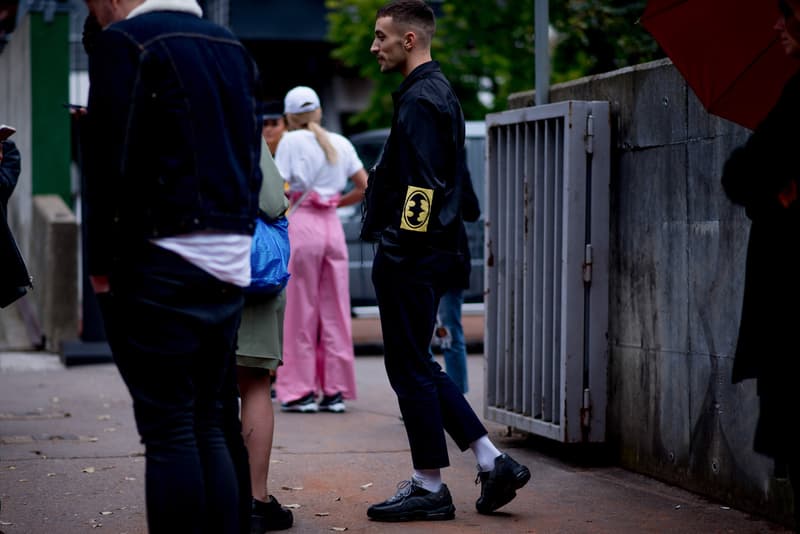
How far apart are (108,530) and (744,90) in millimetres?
2846

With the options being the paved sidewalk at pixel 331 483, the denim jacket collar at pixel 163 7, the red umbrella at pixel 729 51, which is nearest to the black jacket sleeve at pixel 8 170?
the paved sidewalk at pixel 331 483

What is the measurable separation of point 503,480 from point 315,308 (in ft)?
12.1

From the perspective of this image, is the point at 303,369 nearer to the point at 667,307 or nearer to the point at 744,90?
the point at 667,307

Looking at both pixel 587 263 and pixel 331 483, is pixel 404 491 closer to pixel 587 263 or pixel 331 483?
pixel 331 483

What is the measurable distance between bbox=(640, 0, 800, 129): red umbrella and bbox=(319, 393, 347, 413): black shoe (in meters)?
4.59

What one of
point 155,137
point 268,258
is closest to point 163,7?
point 155,137

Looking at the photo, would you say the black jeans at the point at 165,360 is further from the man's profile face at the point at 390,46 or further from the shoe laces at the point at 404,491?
the man's profile face at the point at 390,46

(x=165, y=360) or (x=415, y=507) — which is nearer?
(x=165, y=360)

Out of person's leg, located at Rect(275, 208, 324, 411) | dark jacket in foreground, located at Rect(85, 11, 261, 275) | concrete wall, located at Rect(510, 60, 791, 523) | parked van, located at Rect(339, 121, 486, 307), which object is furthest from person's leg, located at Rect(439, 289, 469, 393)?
A: parked van, located at Rect(339, 121, 486, 307)

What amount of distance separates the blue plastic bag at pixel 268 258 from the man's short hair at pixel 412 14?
1.01 meters

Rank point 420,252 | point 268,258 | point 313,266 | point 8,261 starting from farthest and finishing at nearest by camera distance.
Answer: point 313,266, point 8,261, point 420,252, point 268,258

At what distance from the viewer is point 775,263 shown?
381 centimetres

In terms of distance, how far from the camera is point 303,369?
888cm

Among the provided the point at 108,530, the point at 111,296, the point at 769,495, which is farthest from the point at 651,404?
the point at 111,296
